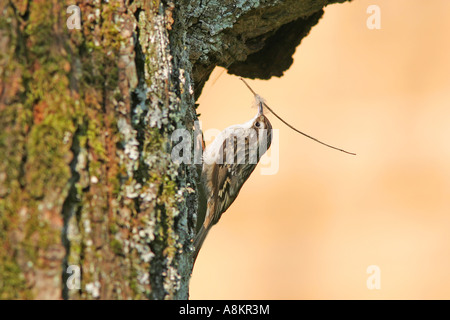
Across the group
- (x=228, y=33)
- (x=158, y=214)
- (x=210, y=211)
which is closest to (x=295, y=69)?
(x=210, y=211)

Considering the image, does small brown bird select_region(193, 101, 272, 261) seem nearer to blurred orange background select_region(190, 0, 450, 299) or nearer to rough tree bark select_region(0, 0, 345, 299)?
rough tree bark select_region(0, 0, 345, 299)

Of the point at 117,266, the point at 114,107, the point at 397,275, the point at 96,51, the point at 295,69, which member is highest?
the point at 295,69

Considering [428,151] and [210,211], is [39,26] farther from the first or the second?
[428,151]

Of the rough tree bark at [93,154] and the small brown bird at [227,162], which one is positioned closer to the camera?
the rough tree bark at [93,154]

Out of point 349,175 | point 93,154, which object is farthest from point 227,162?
point 349,175

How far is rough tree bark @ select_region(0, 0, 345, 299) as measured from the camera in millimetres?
1477

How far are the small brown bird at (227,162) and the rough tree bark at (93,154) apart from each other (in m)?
1.46

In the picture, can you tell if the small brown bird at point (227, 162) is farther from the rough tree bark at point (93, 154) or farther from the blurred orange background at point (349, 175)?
the blurred orange background at point (349, 175)

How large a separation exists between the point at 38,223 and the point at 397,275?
4.75 meters

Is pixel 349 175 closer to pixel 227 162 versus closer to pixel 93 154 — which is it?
pixel 227 162

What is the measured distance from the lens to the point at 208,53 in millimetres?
2670

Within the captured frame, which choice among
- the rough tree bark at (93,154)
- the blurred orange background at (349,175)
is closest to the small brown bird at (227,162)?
the rough tree bark at (93,154)

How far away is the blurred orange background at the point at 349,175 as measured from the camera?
19.0ft

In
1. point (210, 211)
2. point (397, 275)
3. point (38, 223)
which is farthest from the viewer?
point (397, 275)
